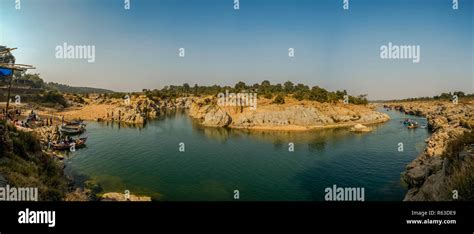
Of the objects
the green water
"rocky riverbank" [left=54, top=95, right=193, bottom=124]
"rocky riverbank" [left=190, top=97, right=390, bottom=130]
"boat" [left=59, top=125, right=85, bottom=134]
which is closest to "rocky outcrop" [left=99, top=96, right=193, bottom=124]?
"rocky riverbank" [left=54, top=95, right=193, bottom=124]

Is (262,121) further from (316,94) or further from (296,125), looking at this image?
(316,94)

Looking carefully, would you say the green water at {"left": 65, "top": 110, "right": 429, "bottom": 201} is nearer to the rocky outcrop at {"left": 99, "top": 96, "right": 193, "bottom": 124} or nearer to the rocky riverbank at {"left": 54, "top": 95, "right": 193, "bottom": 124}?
the rocky outcrop at {"left": 99, "top": 96, "right": 193, "bottom": 124}

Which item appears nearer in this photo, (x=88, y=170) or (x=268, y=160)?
(x=88, y=170)

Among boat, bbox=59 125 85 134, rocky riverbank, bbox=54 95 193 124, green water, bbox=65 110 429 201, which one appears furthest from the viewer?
rocky riverbank, bbox=54 95 193 124

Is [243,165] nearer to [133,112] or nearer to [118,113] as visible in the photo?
[133,112]

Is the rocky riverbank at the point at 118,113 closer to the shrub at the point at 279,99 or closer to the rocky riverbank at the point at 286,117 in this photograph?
the rocky riverbank at the point at 286,117

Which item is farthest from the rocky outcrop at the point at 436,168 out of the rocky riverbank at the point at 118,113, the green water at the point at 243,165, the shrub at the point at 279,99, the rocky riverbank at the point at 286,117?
the rocky riverbank at the point at 118,113

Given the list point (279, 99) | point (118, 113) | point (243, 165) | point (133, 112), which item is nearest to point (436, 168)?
point (243, 165)
